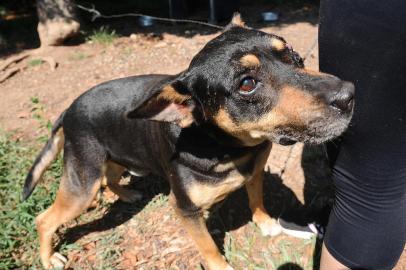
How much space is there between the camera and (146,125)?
3.30 meters

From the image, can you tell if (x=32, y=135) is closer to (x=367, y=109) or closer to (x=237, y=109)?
(x=237, y=109)

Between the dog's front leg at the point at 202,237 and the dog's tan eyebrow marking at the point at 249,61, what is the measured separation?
1.27 metres

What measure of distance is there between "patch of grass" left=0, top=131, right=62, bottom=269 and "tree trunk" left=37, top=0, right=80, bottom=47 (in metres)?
2.88

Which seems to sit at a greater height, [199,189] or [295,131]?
[295,131]

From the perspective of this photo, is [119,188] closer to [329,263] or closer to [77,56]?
[329,263]

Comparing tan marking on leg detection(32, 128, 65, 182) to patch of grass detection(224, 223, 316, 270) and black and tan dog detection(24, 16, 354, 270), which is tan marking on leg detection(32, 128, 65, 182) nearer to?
black and tan dog detection(24, 16, 354, 270)

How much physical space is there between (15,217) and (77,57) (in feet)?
12.3

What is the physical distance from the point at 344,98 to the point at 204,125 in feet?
3.50

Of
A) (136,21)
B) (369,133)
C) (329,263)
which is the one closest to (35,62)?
(136,21)

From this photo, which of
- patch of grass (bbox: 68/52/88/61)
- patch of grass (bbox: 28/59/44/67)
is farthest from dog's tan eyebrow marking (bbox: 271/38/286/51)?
patch of grass (bbox: 28/59/44/67)

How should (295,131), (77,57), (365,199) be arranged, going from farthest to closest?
(77,57), (295,131), (365,199)

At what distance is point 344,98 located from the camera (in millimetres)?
2066

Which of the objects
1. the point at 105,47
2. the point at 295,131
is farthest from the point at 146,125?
the point at 105,47

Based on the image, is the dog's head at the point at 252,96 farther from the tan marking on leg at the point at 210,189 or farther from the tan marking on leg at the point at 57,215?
the tan marking on leg at the point at 57,215
